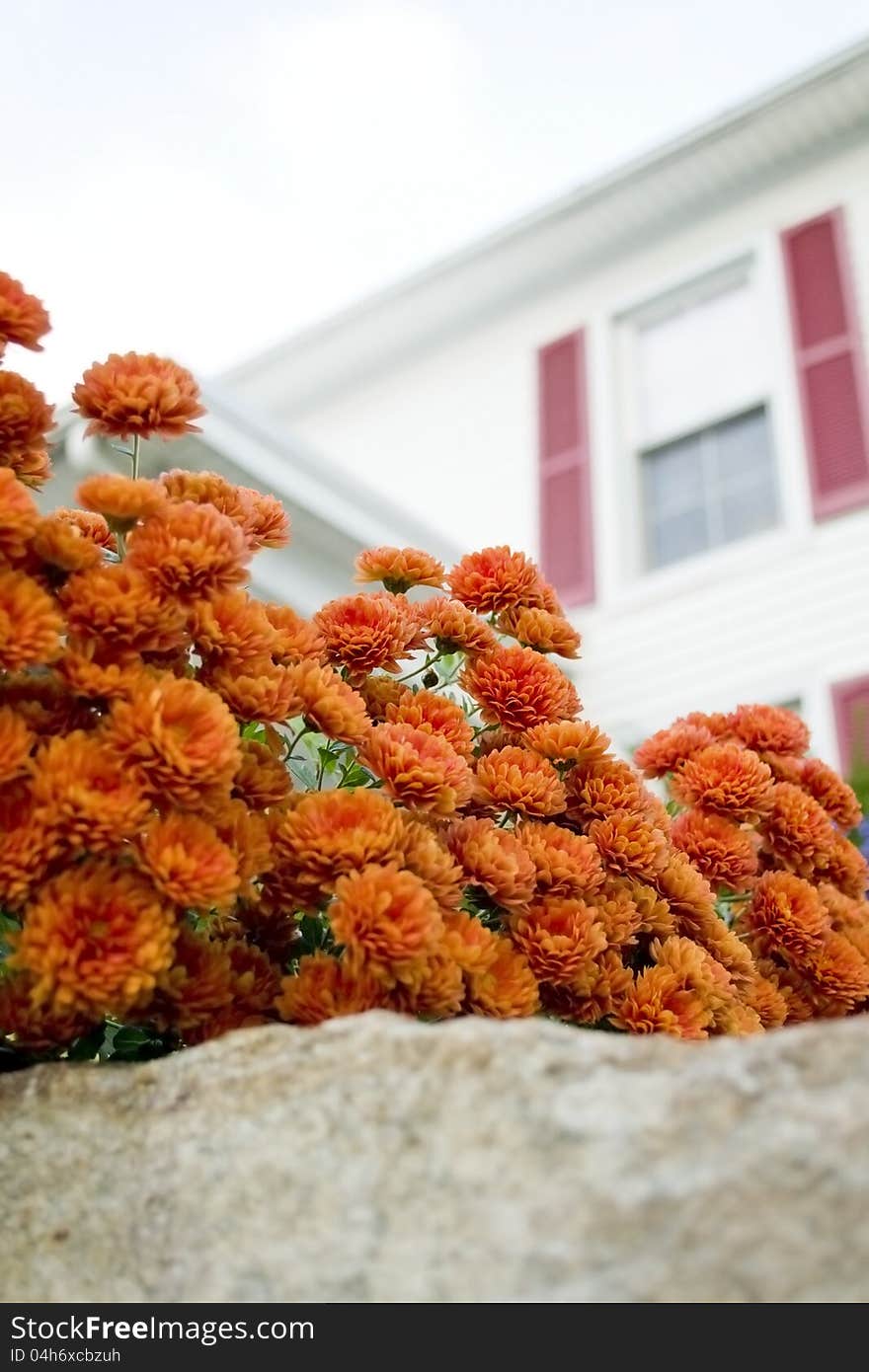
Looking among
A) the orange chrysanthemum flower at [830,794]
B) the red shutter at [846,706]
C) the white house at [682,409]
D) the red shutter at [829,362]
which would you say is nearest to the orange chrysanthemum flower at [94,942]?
the orange chrysanthemum flower at [830,794]

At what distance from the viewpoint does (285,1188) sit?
1.99 ft

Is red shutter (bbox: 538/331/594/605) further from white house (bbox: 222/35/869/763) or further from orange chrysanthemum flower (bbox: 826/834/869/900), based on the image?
orange chrysanthemum flower (bbox: 826/834/869/900)

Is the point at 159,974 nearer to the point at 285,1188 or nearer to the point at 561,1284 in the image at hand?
the point at 285,1188

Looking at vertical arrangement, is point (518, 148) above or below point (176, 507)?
above

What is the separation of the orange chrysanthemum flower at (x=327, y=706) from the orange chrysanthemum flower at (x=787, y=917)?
520 millimetres

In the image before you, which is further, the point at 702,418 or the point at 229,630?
the point at 702,418

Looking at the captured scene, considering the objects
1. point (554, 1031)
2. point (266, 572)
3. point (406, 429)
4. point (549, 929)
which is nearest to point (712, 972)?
point (549, 929)

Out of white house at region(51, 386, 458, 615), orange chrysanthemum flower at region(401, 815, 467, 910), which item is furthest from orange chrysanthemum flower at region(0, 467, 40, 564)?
white house at region(51, 386, 458, 615)

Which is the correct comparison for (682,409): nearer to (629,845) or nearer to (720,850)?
(720,850)

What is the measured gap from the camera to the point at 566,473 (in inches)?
213

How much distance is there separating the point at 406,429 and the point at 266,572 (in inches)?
115

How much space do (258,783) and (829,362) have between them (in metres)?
4.55

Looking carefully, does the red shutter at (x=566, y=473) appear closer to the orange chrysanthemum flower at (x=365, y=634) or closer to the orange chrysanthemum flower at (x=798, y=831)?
the orange chrysanthemum flower at (x=798, y=831)

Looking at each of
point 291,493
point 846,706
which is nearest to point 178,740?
point 291,493
